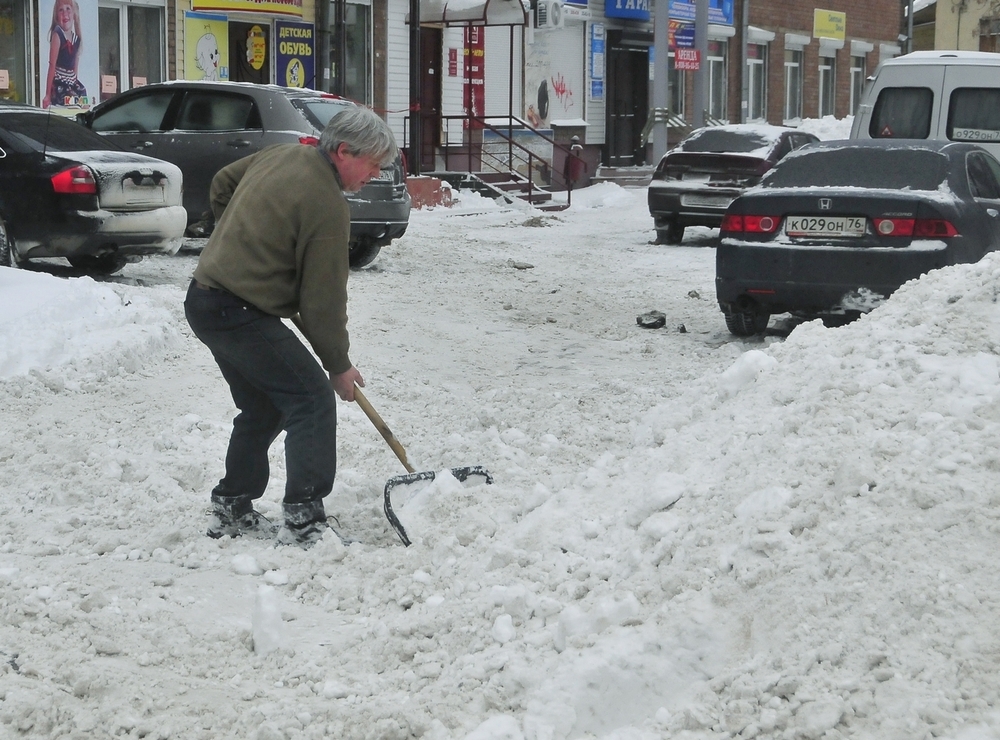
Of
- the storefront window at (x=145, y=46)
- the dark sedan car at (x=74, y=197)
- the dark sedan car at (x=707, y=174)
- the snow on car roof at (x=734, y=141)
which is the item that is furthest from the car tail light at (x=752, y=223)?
the storefront window at (x=145, y=46)

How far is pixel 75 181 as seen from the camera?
1084cm

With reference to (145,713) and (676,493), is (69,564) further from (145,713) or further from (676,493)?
(676,493)

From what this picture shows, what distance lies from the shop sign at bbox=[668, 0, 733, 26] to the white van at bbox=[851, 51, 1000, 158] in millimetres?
17709

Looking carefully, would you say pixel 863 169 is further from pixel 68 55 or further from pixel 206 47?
pixel 206 47

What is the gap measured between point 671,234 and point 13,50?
8.68 m

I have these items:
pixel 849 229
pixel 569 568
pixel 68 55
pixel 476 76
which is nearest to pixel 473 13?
pixel 476 76

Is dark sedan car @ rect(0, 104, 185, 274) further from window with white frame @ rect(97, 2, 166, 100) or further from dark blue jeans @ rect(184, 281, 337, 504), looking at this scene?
window with white frame @ rect(97, 2, 166, 100)

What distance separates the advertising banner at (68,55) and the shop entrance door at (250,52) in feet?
9.08

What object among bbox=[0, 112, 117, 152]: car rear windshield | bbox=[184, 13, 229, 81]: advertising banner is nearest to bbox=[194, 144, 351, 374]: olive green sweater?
bbox=[0, 112, 117, 152]: car rear windshield

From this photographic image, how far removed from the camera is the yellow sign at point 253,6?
798 inches

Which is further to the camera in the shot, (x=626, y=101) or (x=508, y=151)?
(x=626, y=101)

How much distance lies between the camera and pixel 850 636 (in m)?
3.61

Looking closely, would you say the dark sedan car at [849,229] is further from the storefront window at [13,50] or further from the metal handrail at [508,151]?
the metal handrail at [508,151]

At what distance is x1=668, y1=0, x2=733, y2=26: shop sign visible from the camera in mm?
32300
